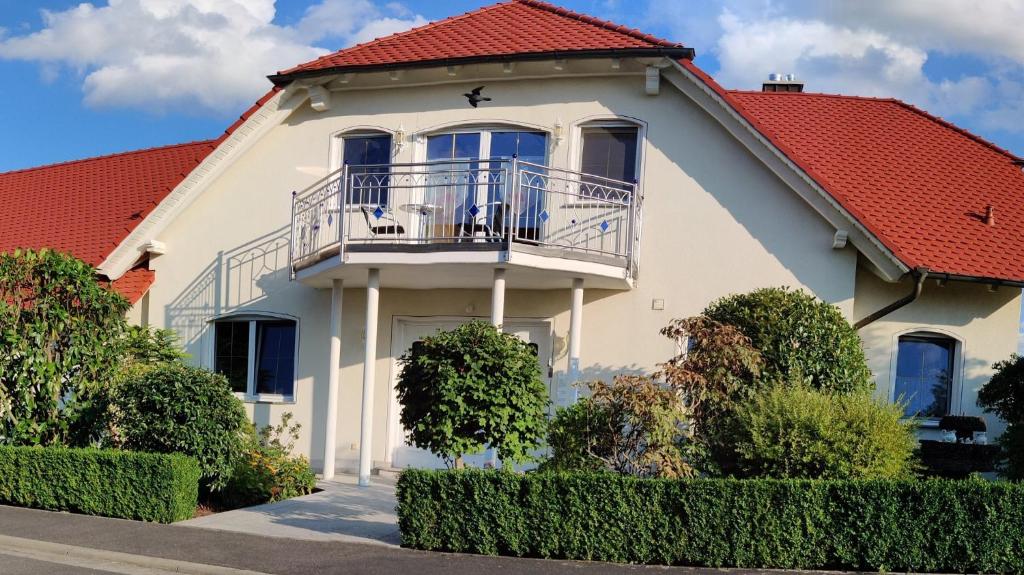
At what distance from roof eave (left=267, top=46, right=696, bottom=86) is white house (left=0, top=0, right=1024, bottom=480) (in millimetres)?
36

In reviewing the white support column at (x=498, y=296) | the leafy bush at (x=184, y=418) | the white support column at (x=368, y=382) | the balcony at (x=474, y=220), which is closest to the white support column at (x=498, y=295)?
the white support column at (x=498, y=296)

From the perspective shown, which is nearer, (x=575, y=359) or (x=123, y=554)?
(x=123, y=554)

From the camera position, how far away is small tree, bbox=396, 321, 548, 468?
32.2ft

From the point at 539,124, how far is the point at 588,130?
0.73m

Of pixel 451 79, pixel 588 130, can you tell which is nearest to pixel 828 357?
pixel 588 130

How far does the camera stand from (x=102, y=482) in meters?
11.3

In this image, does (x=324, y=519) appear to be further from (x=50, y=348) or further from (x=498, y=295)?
Result: (x=50, y=348)

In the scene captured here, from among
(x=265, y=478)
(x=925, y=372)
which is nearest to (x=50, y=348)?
(x=265, y=478)

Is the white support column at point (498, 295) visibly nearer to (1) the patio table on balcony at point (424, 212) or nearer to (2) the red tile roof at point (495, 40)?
(1) the patio table on balcony at point (424, 212)

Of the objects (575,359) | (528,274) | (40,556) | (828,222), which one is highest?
(828,222)

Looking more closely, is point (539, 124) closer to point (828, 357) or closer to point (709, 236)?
point (709, 236)

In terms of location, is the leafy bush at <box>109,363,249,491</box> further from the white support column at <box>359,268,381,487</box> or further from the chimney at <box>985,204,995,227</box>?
the chimney at <box>985,204,995,227</box>

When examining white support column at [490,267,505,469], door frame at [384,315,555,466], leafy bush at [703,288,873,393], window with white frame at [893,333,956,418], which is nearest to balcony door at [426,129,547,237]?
white support column at [490,267,505,469]

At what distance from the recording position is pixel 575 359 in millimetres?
13633
